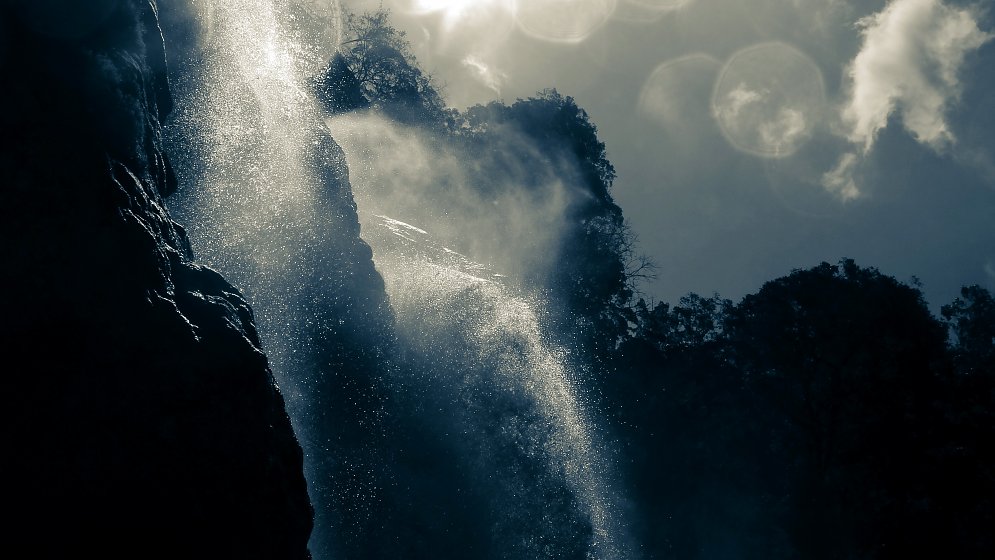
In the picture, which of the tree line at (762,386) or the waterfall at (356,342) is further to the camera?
the tree line at (762,386)

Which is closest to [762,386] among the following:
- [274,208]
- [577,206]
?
[577,206]

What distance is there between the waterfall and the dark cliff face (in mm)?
7859

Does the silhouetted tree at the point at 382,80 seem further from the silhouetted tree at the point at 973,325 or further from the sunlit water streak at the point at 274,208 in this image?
the silhouetted tree at the point at 973,325

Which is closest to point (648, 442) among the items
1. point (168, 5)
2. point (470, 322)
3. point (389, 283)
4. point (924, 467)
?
point (924, 467)

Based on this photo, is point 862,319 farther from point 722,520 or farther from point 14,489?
point 14,489

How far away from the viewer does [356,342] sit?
19.2 m

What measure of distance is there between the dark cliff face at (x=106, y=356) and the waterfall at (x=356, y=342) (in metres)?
7.86

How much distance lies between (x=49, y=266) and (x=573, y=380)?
30.0m

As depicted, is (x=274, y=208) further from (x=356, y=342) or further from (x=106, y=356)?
(x=106, y=356)

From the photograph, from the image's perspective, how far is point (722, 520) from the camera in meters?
31.3

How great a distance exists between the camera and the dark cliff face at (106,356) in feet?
19.7

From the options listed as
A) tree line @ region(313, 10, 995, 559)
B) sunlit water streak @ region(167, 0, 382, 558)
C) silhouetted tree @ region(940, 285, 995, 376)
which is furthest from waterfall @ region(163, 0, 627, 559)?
silhouetted tree @ region(940, 285, 995, 376)

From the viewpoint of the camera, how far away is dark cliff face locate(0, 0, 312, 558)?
6.01m

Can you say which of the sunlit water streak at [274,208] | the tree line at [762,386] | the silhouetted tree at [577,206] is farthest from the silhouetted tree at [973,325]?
the sunlit water streak at [274,208]
